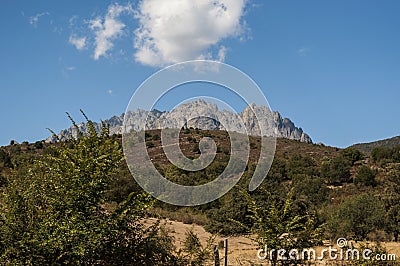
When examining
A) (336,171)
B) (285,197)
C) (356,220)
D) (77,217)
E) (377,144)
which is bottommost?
(77,217)

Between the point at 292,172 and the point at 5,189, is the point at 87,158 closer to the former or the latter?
the point at 5,189

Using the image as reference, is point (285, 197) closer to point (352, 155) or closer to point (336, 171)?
point (336, 171)

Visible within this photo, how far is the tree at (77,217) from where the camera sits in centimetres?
793

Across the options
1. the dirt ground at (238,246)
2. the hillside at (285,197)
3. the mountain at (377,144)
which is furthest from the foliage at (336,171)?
the mountain at (377,144)

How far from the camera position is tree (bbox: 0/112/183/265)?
26.0 feet

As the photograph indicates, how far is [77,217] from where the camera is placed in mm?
8172

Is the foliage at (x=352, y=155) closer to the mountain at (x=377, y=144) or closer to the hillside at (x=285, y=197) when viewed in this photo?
the hillside at (x=285, y=197)

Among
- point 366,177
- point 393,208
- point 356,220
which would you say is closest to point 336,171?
point 366,177

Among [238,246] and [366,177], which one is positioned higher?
[366,177]

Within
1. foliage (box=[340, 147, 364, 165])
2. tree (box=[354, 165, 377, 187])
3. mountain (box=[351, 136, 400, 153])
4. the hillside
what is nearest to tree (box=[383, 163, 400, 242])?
the hillside

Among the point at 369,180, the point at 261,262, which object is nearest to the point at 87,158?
the point at 261,262

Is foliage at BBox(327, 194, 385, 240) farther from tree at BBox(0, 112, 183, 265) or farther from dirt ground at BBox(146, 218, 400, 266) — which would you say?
tree at BBox(0, 112, 183, 265)

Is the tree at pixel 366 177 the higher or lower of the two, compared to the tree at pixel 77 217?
higher

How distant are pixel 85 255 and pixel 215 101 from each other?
4759 mm
